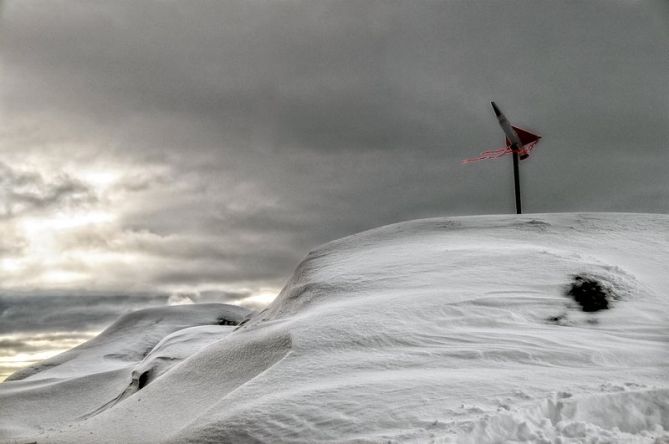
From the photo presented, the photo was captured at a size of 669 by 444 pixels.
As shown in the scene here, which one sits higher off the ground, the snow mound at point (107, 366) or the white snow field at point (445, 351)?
the white snow field at point (445, 351)

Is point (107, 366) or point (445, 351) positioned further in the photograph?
point (107, 366)

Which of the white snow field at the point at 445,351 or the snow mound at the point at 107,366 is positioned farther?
the snow mound at the point at 107,366

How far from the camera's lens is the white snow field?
3797mm

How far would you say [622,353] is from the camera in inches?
190

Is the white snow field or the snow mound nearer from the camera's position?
the white snow field

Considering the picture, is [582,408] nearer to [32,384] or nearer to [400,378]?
[400,378]

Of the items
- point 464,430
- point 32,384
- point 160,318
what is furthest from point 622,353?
point 160,318

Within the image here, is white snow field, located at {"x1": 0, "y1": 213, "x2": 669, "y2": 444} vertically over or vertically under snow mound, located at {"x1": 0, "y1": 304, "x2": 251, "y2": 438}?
over

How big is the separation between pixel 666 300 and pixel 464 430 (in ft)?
11.5

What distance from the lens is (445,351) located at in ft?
15.7

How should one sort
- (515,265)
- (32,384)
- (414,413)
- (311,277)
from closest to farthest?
(414,413) < (515,265) < (311,277) < (32,384)

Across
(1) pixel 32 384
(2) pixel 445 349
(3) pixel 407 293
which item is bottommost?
(1) pixel 32 384

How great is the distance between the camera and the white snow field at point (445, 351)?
12.5 ft

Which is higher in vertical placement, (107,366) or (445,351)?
(445,351)
